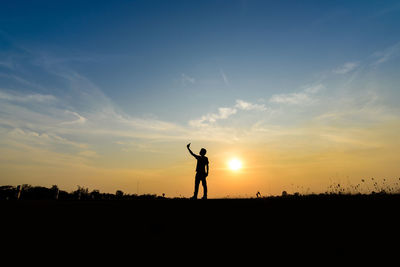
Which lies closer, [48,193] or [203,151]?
[203,151]

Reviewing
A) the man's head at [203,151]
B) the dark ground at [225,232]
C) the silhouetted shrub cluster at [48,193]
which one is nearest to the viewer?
the dark ground at [225,232]

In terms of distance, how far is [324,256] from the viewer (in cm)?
281

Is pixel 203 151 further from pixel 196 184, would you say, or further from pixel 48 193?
pixel 48 193

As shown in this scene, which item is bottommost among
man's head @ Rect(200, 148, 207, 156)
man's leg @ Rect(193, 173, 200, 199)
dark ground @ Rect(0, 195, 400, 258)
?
dark ground @ Rect(0, 195, 400, 258)

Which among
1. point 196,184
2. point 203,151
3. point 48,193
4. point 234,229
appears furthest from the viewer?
point 48,193

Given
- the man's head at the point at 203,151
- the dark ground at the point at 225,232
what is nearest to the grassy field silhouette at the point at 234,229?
the dark ground at the point at 225,232

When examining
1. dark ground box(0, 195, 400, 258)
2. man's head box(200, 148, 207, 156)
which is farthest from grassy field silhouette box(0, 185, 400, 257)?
man's head box(200, 148, 207, 156)

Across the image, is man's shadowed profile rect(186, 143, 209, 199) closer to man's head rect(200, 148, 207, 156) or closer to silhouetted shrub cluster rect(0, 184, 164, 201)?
man's head rect(200, 148, 207, 156)

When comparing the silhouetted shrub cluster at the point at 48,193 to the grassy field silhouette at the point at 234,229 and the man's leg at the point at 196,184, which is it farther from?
the grassy field silhouette at the point at 234,229

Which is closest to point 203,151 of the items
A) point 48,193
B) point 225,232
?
point 225,232

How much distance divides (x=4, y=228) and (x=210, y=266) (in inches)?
153

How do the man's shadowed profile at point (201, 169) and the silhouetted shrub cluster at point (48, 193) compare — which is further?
the silhouetted shrub cluster at point (48, 193)

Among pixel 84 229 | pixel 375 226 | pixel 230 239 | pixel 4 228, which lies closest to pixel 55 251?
pixel 84 229

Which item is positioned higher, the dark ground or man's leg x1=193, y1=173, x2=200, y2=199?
man's leg x1=193, y1=173, x2=200, y2=199
